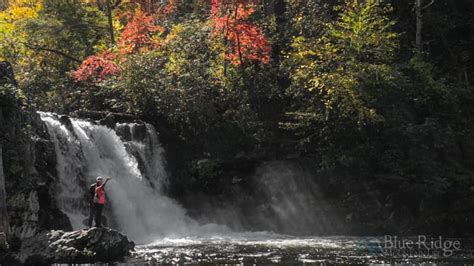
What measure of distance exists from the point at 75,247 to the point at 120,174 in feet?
23.1

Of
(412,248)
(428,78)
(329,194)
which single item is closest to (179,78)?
(329,194)

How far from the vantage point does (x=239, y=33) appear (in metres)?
23.2

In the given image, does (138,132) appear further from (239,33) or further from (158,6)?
(158,6)

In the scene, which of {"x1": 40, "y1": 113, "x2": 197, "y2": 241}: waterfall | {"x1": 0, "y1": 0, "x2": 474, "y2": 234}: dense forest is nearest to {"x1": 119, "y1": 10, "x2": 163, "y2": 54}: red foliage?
{"x1": 0, "y1": 0, "x2": 474, "y2": 234}: dense forest

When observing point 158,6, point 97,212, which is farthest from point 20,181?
point 158,6

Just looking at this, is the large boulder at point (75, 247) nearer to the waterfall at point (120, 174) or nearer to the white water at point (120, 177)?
the waterfall at point (120, 174)

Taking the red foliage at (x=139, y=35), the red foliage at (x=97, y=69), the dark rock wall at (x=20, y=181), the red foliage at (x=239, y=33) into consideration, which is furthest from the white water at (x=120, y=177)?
the red foliage at (x=139, y=35)

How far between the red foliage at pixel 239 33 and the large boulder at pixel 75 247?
456 inches

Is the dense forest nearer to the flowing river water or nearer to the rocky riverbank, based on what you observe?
the flowing river water

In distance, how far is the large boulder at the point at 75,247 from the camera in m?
13.3

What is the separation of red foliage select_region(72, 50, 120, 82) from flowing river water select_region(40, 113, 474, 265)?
4.57 m

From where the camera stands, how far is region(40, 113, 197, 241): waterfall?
1869cm

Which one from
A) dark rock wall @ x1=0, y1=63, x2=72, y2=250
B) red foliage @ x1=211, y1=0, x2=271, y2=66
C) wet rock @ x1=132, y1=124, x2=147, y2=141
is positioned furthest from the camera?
red foliage @ x1=211, y1=0, x2=271, y2=66

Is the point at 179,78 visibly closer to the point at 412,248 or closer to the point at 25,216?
the point at 25,216
